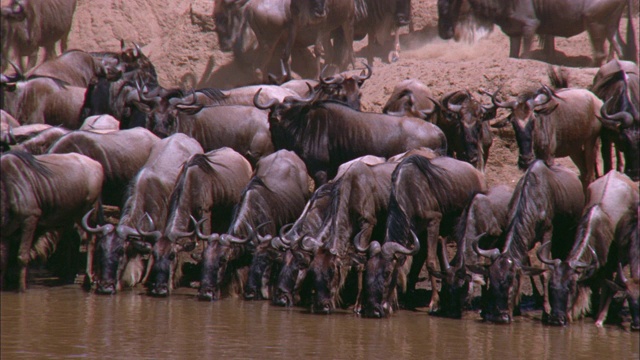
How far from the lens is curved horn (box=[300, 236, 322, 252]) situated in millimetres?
12867

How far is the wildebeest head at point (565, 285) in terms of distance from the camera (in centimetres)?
1216

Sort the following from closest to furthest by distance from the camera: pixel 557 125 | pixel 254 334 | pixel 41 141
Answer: pixel 254 334 < pixel 41 141 < pixel 557 125

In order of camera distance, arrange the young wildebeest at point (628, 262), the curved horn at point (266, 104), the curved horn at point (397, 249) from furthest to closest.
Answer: the curved horn at point (266, 104) → the curved horn at point (397, 249) → the young wildebeest at point (628, 262)

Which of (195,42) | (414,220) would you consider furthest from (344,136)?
(195,42)

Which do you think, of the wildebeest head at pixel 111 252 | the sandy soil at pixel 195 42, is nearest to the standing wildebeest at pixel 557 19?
the sandy soil at pixel 195 42

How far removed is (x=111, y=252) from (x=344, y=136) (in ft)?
12.1

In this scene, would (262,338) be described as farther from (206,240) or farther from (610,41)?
(610,41)

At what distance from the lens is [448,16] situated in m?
25.2

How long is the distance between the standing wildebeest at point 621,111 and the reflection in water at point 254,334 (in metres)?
4.45

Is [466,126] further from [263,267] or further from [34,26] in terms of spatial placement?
[34,26]

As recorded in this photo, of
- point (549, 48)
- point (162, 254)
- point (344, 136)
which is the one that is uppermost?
point (549, 48)

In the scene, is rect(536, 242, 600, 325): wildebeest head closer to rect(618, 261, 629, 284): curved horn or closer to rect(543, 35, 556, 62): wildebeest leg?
rect(618, 261, 629, 284): curved horn

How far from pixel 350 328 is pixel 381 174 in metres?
2.66

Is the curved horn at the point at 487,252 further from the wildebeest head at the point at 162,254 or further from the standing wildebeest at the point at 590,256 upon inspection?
the wildebeest head at the point at 162,254
